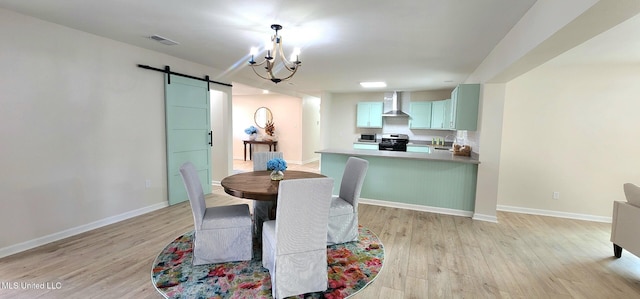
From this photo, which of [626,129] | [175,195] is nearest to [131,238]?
[175,195]

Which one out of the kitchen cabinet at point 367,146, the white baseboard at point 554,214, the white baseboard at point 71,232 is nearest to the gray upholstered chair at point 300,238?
the white baseboard at point 71,232

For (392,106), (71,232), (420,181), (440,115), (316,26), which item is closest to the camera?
(316,26)

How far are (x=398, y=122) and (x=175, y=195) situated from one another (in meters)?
5.55

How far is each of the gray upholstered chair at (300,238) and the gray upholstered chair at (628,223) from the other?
2.89 m

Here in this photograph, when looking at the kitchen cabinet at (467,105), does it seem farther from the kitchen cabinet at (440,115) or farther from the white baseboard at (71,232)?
the white baseboard at (71,232)

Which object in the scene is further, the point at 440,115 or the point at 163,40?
the point at 440,115

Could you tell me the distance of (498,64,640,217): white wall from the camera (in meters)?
3.90

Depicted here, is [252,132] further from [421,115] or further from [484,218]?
[484,218]

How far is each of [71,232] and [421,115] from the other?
6.81 m

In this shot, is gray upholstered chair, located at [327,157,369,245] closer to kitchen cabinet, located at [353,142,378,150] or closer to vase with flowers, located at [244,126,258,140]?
kitchen cabinet, located at [353,142,378,150]

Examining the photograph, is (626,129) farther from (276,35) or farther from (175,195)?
(175,195)

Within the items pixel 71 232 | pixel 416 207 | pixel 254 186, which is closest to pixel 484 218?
pixel 416 207

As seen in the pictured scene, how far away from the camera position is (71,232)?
3.13 metres

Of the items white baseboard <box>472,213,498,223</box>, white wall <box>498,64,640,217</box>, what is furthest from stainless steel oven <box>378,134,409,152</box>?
white baseboard <box>472,213,498,223</box>
